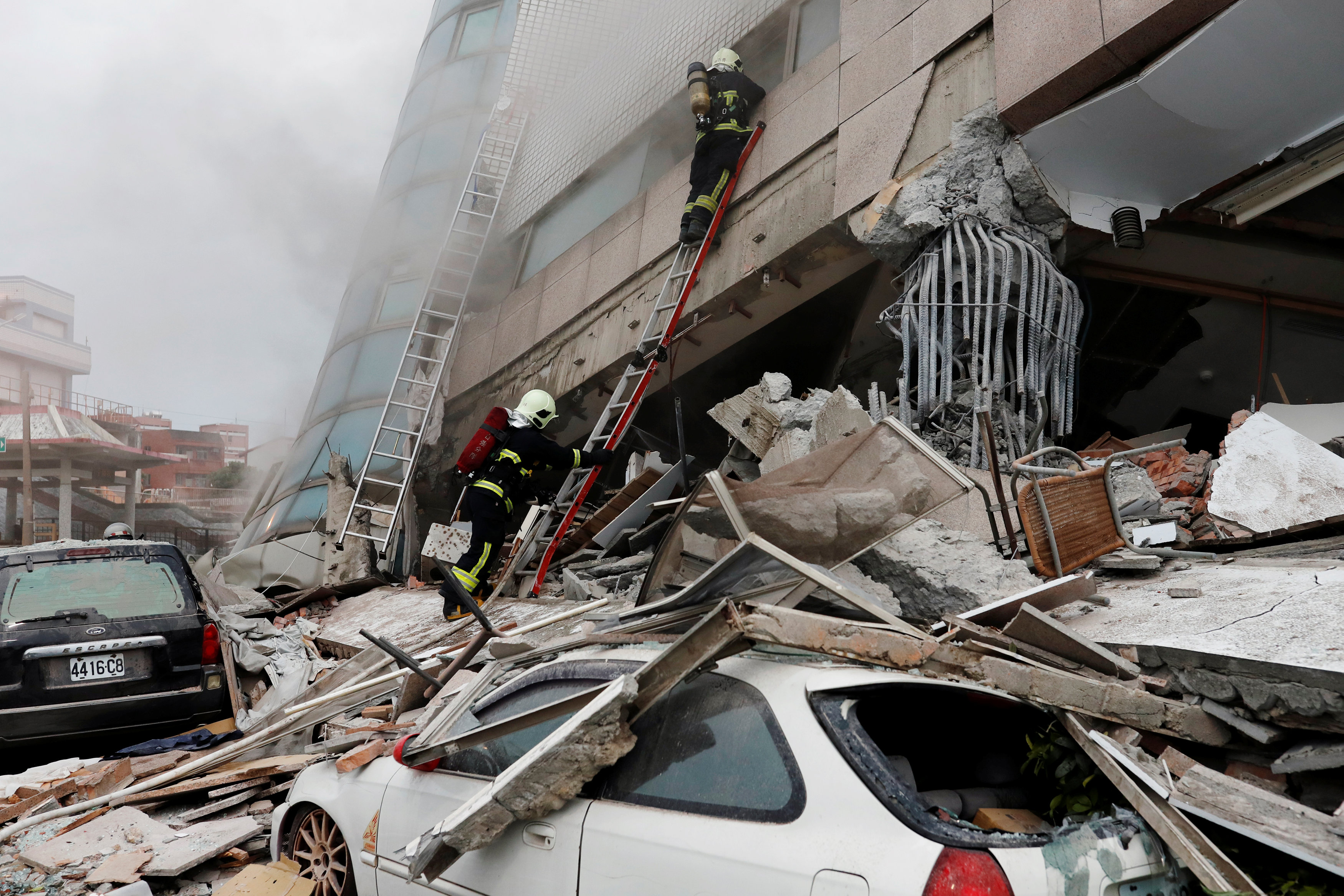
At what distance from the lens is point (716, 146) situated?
891 centimetres

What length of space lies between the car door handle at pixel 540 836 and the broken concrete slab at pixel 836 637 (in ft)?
2.67

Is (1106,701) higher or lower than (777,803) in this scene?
higher

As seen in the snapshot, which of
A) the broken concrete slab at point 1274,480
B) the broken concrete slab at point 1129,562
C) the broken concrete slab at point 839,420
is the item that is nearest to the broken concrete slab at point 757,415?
the broken concrete slab at point 839,420

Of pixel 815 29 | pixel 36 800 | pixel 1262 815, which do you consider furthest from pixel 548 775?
pixel 815 29

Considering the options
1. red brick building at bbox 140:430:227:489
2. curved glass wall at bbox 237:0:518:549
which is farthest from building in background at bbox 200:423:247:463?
curved glass wall at bbox 237:0:518:549

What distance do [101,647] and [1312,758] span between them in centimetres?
596

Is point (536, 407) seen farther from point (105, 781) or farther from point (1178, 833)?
point (1178, 833)

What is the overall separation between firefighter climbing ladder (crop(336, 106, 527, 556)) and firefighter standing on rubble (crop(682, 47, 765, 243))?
450 cm

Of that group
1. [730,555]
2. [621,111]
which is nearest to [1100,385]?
[621,111]

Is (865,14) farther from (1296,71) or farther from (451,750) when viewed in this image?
(451,750)

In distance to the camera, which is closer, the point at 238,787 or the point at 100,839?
the point at 100,839

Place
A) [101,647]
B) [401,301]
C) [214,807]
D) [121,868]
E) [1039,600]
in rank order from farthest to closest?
[401,301], [101,647], [214,807], [121,868], [1039,600]

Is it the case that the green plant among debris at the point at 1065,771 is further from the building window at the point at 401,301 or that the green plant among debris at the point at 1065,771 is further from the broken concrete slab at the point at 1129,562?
the building window at the point at 401,301

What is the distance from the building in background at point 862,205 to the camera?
5.93m
